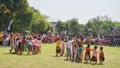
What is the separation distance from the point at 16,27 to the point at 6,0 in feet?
43.2

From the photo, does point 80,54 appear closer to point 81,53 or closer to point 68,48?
point 81,53

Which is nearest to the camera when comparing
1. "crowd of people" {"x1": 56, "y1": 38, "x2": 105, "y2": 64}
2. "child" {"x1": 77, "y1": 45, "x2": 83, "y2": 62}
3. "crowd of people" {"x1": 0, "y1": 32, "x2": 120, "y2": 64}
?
"crowd of people" {"x1": 56, "y1": 38, "x2": 105, "y2": 64}

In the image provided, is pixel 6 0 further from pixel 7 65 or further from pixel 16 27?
pixel 7 65

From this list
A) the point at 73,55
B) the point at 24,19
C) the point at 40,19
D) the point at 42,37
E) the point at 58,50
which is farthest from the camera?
the point at 40,19

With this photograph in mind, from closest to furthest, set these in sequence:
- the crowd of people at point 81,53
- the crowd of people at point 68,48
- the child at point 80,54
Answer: the crowd of people at point 81,53
the crowd of people at point 68,48
the child at point 80,54

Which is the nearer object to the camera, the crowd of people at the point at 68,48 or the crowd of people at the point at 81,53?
the crowd of people at the point at 81,53

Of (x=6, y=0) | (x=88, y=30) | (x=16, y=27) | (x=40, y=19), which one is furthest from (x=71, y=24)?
(x=6, y=0)

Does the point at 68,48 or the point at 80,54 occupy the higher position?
the point at 68,48

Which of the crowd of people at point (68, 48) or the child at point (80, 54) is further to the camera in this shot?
the child at point (80, 54)

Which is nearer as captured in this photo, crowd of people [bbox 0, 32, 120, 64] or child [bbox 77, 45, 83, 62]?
crowd of people [bbox 0, 32, 120, 64]

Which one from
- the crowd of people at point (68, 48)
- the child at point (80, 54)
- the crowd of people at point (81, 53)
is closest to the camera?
the crowd of people at point (81, 53)

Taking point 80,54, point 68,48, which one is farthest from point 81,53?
point 68,48

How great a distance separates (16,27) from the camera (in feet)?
198

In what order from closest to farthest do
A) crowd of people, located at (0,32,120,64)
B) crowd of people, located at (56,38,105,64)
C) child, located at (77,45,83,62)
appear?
crowd of people, located at (56,38,105,64) < crowd of people, located at (0,32,120,64) < child, located at (77,45,83,62)
